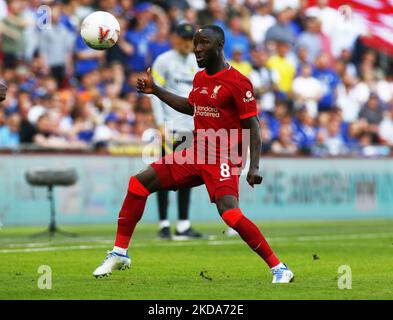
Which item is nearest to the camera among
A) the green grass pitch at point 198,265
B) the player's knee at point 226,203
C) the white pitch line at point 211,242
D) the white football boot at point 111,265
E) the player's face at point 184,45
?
the green grass pitch at point 198,265

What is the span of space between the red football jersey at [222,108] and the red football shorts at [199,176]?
137 mm

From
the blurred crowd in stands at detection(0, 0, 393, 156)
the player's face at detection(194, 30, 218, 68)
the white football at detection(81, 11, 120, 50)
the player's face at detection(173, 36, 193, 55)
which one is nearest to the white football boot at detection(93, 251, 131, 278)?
the player's face at detection(194, 30, 218, 68)

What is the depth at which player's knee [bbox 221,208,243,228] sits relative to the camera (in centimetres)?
959

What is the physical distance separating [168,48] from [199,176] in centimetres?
1163

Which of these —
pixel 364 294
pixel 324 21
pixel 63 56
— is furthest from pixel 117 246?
pixel 324 21

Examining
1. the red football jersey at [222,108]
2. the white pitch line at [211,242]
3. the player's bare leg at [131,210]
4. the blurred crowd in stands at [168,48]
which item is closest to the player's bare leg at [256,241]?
the red football jersey at [222,108]

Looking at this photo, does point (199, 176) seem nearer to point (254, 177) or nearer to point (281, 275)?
point (254, 177)

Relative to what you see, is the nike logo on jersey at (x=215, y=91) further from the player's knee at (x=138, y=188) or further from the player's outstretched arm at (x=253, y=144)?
the player's knee at (x=138, y=188)

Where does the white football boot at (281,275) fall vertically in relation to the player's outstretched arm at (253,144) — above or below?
below

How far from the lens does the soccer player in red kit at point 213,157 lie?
9.66 metres

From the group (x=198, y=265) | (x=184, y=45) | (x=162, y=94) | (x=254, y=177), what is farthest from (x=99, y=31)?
(x=184, y=45)

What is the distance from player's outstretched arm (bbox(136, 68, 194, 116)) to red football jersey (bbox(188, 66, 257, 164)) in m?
0.27
